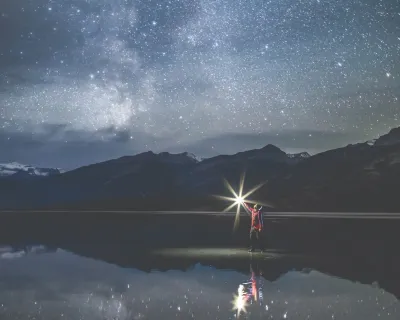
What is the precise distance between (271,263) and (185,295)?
757 centimetres

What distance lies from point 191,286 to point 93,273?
5114 millimetres

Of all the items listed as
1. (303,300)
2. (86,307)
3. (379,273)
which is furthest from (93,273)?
(379,273)

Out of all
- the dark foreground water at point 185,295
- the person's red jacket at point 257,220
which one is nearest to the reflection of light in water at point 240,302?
the dark foreground water at point 185,295

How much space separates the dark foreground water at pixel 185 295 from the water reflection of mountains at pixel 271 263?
0.44 m

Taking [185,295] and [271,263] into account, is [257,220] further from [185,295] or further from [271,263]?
[185,295]

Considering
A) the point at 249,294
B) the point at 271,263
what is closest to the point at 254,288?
the point at 249,294

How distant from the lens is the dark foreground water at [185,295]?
38.1ft

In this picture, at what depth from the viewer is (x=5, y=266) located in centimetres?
2116

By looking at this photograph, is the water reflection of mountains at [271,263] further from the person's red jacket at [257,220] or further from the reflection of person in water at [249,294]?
the person's red jacket at [257,220]

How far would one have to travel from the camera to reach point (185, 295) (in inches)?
562

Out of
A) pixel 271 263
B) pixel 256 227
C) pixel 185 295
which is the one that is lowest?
pixel 271 263

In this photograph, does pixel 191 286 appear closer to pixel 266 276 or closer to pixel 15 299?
pixel 266 276

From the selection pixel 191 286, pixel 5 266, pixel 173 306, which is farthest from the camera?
pixel 5 266

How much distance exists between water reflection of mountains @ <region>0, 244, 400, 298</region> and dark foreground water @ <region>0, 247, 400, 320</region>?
445 mm
